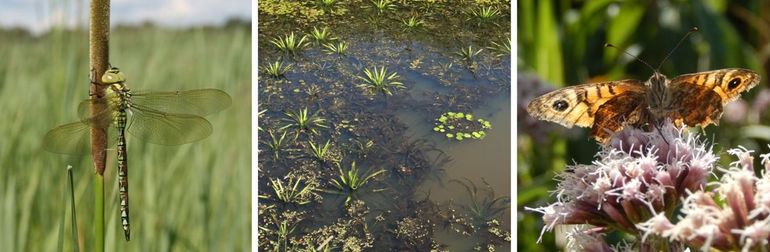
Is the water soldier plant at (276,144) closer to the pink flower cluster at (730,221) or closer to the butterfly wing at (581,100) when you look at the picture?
the butterfly wing at (581,100)

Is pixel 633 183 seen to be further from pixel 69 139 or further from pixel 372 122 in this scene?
pixel 69 139

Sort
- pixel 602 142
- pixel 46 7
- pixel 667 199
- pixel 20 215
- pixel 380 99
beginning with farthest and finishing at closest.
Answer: pixel 380 99, pixel 46 7, pixel 20 215, pixel 602 142, pixel 667 199

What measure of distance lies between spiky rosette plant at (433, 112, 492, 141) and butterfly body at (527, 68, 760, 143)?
914 millimetres

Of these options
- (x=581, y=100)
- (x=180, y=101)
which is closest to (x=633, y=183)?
(x=581, y=100)

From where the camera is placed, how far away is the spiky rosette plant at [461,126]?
10.3 feet

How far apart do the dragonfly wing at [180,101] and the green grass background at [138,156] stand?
6.8 inches

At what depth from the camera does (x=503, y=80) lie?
317cm

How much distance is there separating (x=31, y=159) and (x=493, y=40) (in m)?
1.55

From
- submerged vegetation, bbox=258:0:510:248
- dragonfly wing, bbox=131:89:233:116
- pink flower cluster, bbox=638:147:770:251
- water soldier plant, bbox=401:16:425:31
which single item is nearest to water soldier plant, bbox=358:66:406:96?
submerged vegetation, bbox=258:0:510:248

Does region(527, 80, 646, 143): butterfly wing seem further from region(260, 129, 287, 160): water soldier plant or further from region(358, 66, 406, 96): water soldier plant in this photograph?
region(260, 129, 287, 160): water soldier plant

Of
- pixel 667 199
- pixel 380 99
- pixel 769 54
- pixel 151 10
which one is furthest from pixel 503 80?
pixel 667 199

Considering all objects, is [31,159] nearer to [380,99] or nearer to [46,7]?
[46,7]

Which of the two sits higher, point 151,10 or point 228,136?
point 151,10

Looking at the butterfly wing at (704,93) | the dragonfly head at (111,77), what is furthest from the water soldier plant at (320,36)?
the butterfly wing at (704,93)
